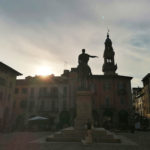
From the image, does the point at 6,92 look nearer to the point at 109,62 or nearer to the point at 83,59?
the point at 83,59

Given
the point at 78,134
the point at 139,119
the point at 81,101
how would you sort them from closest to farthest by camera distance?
the point at 78,134
the point at 81,101
the point at 139,119

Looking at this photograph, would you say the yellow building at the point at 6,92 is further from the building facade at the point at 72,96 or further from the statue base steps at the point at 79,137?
the statue base steps at the point at 79,137

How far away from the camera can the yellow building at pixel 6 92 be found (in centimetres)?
2734

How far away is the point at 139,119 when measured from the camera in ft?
140

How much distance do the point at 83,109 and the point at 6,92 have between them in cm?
1923

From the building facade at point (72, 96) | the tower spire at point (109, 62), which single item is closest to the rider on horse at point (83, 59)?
the building facade at point (72, 96)

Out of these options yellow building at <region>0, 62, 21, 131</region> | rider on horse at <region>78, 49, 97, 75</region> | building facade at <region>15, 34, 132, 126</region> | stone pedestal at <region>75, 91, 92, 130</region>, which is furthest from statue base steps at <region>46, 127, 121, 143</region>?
building facade at <region>15, 34, 132, 126</region>

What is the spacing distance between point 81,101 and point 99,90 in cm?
2506

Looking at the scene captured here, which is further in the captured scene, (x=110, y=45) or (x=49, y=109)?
(x=110, y=45)

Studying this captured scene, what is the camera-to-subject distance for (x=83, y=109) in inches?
546

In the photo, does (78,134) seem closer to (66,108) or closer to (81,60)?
(81,60)

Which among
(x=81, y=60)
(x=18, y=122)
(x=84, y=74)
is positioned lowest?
(x=18, y=122)

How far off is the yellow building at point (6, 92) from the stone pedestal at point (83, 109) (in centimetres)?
1769

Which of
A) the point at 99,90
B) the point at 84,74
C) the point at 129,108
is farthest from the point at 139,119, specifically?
the point at 84,74
